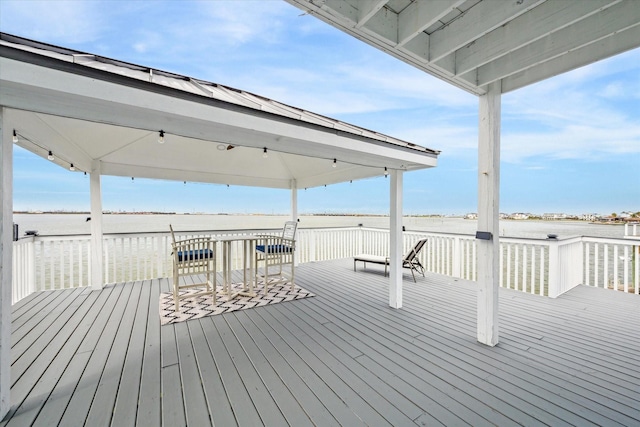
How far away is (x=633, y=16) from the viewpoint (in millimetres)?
1671

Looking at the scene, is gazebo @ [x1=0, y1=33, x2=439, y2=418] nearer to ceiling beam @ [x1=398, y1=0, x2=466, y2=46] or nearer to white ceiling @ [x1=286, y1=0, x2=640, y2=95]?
white ceiling @ [x1=286, y1=0, x2=640, y2=95]

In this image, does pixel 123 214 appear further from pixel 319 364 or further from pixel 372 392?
pixel 372 392

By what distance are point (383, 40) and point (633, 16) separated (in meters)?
1.60

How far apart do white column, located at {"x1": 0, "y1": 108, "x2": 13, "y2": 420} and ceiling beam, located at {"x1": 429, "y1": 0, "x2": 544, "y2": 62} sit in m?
3.22

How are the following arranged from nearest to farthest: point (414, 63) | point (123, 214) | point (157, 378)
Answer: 1. point (157, 378)
2. point (414, 63)
3. point (123, 214)

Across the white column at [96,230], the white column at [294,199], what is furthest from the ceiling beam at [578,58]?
the white column at [96,230]

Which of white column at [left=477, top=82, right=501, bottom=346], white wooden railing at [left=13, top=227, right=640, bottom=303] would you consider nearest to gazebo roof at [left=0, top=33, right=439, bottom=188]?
white column at [left=477, top=82, right=501, bottom=346]

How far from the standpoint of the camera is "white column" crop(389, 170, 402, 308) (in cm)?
375

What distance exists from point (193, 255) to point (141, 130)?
1859mm

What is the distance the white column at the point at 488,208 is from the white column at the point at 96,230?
5961mm

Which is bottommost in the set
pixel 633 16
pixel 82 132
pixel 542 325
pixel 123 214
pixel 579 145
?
pixel 542 325

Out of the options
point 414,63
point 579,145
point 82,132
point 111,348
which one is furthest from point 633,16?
point 579,145

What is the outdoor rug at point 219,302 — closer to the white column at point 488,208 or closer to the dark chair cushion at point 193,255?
the dark chair cushion at point 193,255

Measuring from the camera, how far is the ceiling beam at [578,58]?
1.90 m
